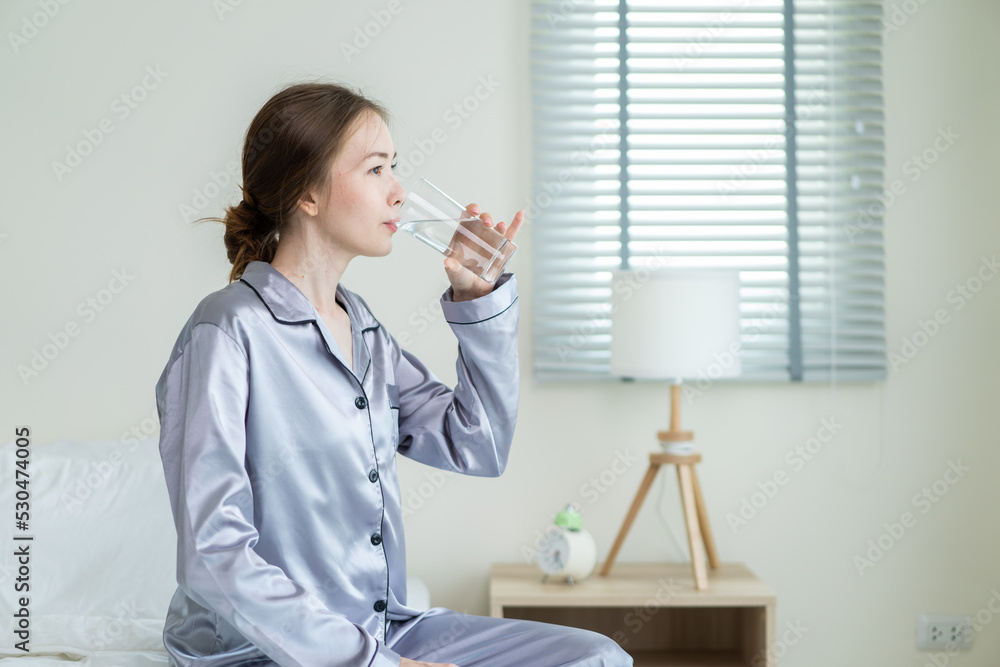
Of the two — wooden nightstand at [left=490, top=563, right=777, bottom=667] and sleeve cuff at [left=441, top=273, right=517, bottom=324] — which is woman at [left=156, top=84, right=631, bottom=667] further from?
wooden nightstand at [left=490, top=563, right=777, bottom=667]

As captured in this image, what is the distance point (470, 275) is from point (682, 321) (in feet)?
2.99

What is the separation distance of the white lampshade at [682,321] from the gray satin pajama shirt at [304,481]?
762 millimetres

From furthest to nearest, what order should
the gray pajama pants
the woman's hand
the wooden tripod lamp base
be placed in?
the wooden tripod lamp base
the woman's hand
the gray pajama pants

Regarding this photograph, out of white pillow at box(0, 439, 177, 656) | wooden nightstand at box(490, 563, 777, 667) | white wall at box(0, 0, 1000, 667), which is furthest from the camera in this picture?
white wall at box(0, 0, 1000, 667)

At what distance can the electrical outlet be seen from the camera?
2500 millimetres

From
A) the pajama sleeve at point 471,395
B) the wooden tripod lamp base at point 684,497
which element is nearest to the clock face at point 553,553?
the wooden tripod lamp base at point 684,497

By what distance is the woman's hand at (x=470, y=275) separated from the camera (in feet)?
4.53

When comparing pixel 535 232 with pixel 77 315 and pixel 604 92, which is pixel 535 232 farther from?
pixel 77 315

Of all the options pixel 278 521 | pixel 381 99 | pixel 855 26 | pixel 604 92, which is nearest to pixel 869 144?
pixel 855 26

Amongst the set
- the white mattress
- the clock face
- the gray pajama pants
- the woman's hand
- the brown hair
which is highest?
the brown hair

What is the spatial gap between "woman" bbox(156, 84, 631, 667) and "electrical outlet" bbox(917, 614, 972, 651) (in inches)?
65.0

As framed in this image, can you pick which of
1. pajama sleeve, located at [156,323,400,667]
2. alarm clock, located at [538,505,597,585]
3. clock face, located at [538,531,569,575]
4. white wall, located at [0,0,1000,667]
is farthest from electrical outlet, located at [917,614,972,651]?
pajama sleeve, located at [156,323,400,667]

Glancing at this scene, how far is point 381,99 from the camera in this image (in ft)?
8.08

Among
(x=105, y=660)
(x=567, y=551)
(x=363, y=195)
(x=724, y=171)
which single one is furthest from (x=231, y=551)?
(x=724, y=171)
